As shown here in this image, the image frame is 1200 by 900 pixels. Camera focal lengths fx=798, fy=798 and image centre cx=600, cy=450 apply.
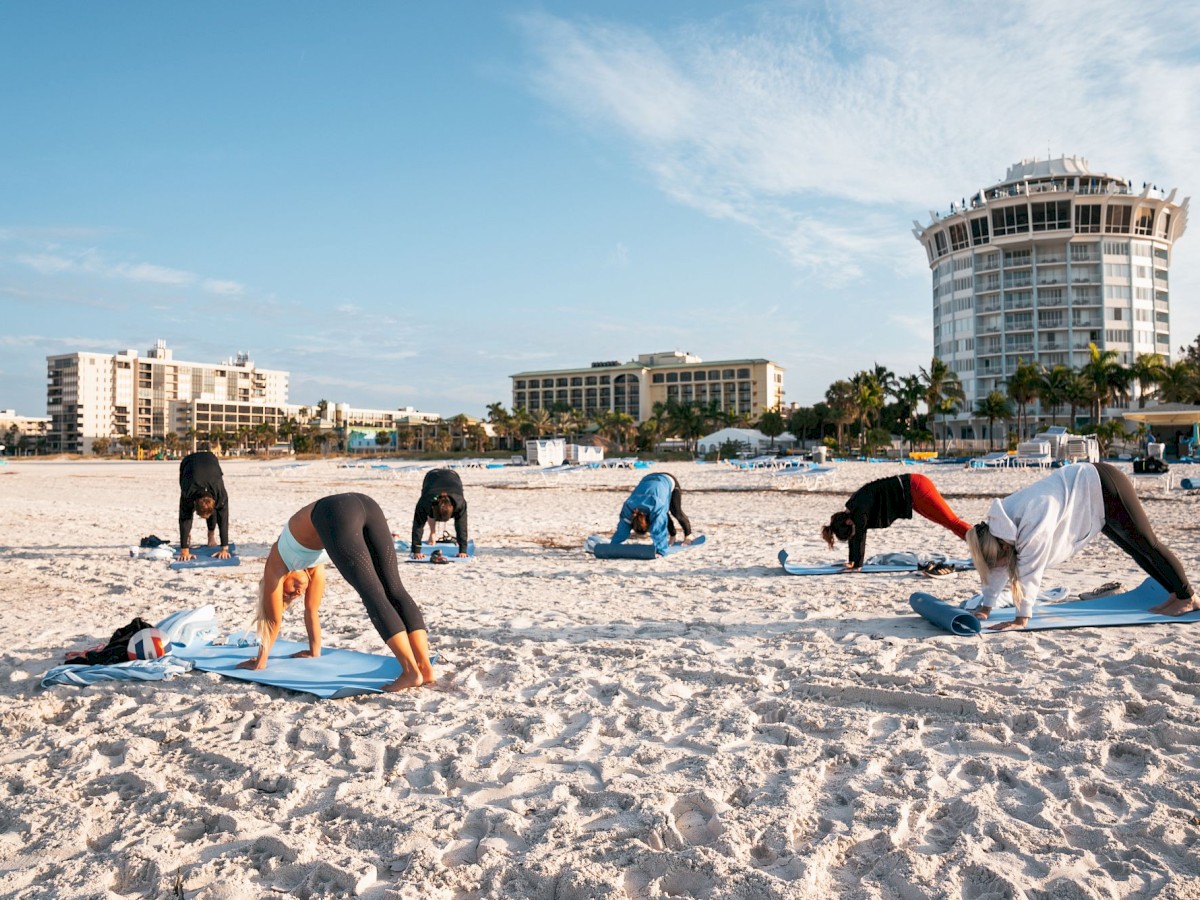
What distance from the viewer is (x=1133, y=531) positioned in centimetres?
561

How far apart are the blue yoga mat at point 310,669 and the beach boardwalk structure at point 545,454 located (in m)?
39.4

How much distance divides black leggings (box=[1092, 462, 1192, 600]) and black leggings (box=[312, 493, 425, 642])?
4714 mm

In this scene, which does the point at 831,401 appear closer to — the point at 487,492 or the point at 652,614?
the point at 487,492

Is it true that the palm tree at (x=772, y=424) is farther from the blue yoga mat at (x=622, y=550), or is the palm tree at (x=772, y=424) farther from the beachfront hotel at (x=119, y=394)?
the beachfront hotel at (x=119, y=394)

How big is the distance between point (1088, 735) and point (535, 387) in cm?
12981

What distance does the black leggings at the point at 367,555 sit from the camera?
4.25 meters

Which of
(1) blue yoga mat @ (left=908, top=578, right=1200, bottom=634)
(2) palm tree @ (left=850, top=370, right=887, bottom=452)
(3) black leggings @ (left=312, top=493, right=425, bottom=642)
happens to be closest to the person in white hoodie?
(1) blue yoga mat @ (left=908, top=578, right=1200, bottom=634)

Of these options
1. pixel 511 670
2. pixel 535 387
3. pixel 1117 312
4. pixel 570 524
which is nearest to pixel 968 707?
pixel 511 670

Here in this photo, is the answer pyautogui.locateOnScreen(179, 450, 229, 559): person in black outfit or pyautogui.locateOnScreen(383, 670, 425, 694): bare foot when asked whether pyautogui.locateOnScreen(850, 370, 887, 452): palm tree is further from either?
pyautogui.locateOnScreen(383, 670, 425, 694): bare foot

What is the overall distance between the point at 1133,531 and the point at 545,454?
3989 cm

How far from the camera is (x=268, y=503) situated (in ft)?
65.5

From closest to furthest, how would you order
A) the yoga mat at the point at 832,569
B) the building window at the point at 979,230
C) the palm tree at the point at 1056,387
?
the yoga mat at the point at 832,569 < the palm tree at the point at 1056,387 < the building window at the point at 979,230

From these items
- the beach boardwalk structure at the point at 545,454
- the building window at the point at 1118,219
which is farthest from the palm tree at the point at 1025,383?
the beach boardwalk structure at the point at 545,454

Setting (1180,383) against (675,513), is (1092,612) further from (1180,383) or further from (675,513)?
(1180,383)
